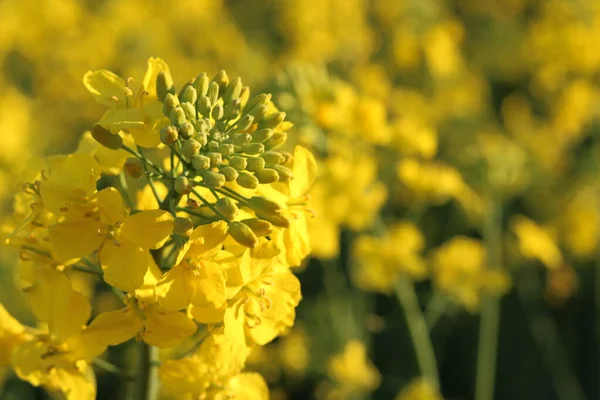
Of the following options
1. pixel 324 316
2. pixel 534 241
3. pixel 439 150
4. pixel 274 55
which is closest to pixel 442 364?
pixel 324 316

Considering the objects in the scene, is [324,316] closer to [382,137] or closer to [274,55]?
[382,137]

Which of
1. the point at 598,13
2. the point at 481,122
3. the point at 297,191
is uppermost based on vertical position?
the point at 598,13

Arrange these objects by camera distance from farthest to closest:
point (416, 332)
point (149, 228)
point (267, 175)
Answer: point (416, 332), point (267, 175), point (149, 228)

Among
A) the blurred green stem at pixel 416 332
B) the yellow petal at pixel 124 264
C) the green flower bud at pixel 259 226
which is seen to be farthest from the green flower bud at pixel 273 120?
the blurred green stem at pixel 416 332

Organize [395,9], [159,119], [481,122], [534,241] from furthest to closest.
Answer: [395,9] < [481,122] < [534,241] < [159,119]

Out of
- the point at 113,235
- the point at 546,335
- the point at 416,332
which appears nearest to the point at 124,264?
the point at 113,235

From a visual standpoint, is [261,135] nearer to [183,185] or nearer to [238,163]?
[238,163]

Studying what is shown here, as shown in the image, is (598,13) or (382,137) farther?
(598,13)

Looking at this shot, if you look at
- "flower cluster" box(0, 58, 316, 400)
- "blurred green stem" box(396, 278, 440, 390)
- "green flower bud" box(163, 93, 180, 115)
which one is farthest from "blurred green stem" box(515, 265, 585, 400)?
"green flower bud" box(163, 93, 180, 115)

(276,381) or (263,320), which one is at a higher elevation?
(276,381)
